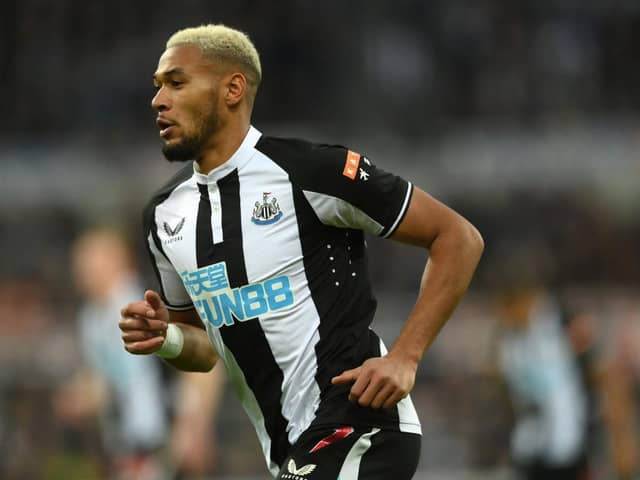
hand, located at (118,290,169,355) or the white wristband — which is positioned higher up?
hand, located at (118,290,169,355)

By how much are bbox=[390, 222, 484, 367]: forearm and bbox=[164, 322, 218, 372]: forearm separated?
892 millimetres

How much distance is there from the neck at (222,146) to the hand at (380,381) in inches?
35.3

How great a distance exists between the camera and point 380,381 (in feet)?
12.3

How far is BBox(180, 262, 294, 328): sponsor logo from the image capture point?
4039mm

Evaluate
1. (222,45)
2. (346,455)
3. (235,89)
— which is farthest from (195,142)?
(346,455)

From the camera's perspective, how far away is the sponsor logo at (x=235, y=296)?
4.04m

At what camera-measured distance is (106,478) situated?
9484 millimetres

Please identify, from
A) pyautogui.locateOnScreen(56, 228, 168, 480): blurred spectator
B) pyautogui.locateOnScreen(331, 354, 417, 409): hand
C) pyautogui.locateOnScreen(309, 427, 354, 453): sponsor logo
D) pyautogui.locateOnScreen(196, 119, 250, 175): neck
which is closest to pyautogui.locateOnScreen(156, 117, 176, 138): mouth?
pyautogui.locateOnScreen(196, 119, 250, 175): neck

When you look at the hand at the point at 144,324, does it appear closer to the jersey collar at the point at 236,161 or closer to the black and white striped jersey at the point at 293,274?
the black and white striped jersey at the point at 293,274

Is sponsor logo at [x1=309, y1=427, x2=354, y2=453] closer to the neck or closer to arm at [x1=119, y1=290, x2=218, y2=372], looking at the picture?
arm at [x1=119, y1=290, x2=218, y2=372]

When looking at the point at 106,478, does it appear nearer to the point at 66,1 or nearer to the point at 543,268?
the point at 543,268

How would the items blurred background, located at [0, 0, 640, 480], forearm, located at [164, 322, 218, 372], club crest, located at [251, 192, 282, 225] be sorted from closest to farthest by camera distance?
club crest, located at [251, 192, 282, 225], forearm, located at [164, 322, 218, 372], blurred background, located at [0, 0, 640, 480]

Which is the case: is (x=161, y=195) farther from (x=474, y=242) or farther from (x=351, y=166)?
(x=474, y=242)

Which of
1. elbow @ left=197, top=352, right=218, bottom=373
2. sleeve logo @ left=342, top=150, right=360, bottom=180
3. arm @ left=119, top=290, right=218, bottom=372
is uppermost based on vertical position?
sleeve logo @ left=342, top=150, right=360, bottom=180
